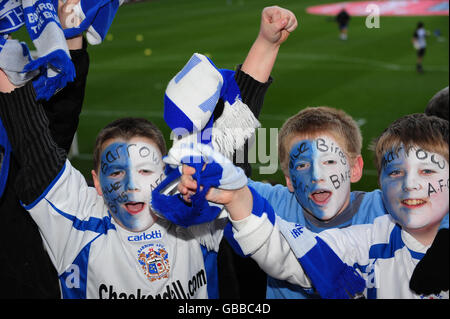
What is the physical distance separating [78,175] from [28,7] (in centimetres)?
57

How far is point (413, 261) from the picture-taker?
180 centimetres

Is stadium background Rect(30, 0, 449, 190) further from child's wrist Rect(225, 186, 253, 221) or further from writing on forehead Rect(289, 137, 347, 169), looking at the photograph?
child's wrist Rect(225, 186, 253, 221)

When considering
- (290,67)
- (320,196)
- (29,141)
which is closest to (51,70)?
(29,141)

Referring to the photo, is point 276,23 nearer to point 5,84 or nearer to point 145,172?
point 145,172

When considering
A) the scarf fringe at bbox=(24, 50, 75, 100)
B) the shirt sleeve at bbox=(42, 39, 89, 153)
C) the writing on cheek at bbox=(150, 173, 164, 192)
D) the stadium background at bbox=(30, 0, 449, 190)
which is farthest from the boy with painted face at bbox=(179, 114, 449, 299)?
the stadium background at bbox=(30, 0, 449, 190)

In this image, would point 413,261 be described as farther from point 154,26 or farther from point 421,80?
point 154,26

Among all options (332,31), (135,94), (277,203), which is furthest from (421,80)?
(277,203)

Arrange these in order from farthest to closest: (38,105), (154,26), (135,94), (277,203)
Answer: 1. (154,26)
2. (135,94)
3. (277,203)
4. (38,105)

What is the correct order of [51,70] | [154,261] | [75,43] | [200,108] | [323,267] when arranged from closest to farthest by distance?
[200,108] < [323,267] < [51,70] < [154,261] < [75,43]

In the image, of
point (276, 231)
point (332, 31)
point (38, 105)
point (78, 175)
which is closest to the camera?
point (276, 231)

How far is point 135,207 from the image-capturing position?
192 cm

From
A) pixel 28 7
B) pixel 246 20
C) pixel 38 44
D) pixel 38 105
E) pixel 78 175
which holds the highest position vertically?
pixel 246 20

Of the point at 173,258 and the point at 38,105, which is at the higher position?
the point at 38,105

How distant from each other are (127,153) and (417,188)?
0.92 m
